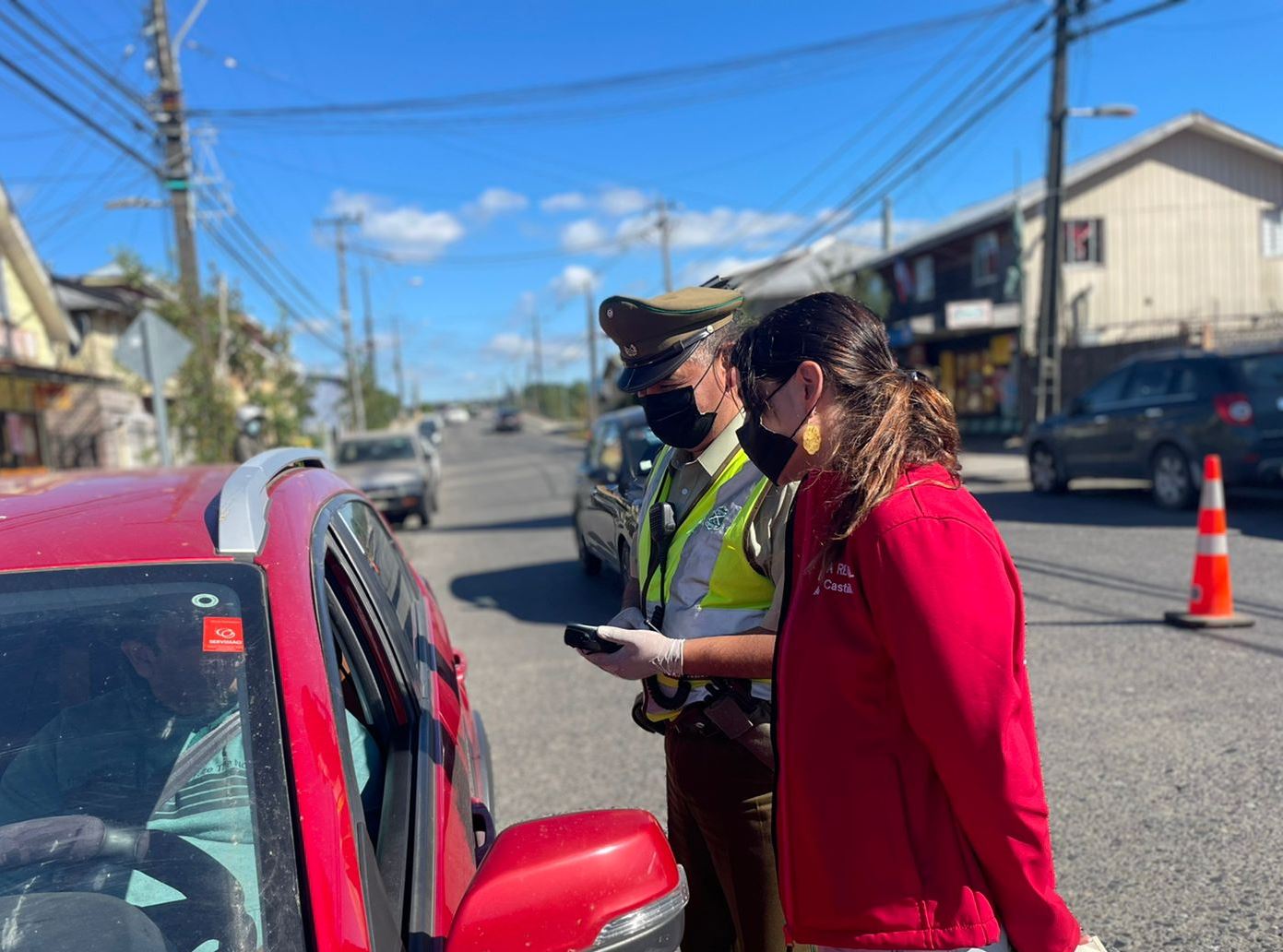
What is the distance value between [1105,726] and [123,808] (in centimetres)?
419

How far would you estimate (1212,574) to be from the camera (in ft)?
19.3

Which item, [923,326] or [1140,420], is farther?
[923,326]

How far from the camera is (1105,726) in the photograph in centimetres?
450

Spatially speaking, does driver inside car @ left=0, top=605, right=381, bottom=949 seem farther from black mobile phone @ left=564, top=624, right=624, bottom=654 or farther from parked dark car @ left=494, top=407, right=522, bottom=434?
parked dark car @ left=494, top=407, right=522, bottom=434

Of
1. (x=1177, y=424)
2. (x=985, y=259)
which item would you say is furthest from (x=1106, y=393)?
(x=985, y=259)

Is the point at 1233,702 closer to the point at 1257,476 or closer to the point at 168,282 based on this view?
the point at 1257,476

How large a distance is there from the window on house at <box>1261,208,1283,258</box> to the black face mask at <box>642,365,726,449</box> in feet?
90.9

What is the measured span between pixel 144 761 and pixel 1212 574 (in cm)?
600

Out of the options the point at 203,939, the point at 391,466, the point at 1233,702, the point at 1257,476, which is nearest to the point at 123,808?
the point at 203,939

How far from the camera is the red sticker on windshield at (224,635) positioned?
168cm

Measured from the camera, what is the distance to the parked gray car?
1559 cm

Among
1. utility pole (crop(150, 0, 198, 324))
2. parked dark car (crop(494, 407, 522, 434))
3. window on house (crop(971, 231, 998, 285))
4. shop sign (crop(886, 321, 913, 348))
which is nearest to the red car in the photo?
utility pole (crop(150, 0, 198, 324))

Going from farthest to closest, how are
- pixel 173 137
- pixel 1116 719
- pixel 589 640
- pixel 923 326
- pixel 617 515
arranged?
pixel 923 326 < pixel 173 137 < pixel 1116 719 < pixel 617 515 < pixel 589 640

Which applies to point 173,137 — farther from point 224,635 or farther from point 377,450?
point 224,635
